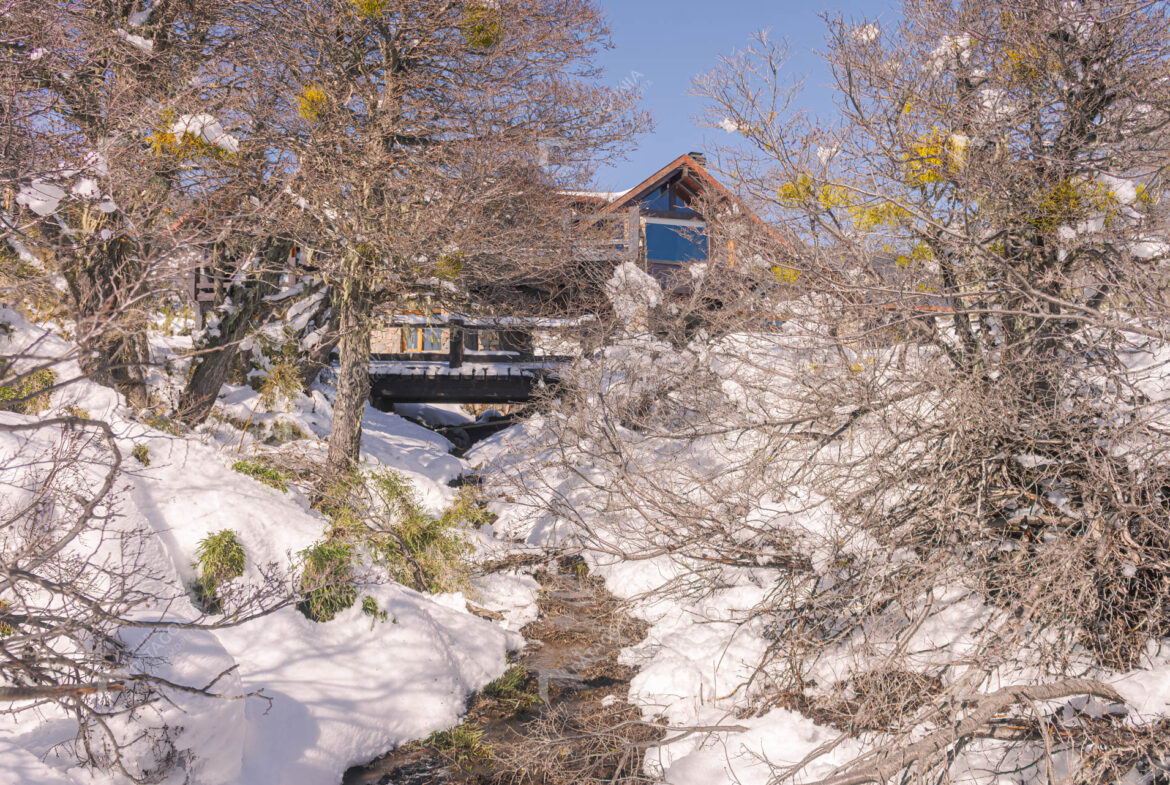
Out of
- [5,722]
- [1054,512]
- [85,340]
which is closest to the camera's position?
[85,340]

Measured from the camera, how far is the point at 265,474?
9477mm

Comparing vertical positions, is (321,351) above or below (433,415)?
above

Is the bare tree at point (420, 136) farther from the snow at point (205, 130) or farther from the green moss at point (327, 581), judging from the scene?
the green moss at point (327, 581)

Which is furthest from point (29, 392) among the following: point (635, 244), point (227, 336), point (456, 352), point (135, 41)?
point (635, 244)

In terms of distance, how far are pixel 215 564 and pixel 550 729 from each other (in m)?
3.56

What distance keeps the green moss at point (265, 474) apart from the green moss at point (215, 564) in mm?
1704

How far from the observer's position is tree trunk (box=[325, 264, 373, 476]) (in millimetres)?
9711

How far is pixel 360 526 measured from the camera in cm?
880

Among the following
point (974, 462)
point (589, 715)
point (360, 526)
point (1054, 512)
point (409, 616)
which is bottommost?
point (589, 715)

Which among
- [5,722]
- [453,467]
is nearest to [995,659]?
[5,722]

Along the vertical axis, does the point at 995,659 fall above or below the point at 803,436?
below

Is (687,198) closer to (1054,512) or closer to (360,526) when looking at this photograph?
(360,526)

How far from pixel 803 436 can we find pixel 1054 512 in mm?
2118

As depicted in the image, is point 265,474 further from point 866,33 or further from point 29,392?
point 866,33
